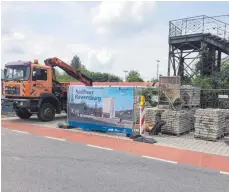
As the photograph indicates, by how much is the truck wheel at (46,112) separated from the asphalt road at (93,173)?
5.76 m

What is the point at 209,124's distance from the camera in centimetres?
936

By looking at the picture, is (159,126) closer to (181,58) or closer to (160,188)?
(160,188)

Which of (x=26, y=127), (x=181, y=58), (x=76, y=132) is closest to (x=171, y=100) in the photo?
(x=76, y=132)

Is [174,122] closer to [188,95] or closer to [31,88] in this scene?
[188,95]

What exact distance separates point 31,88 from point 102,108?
4350mm

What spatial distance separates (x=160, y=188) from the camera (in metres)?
4.79

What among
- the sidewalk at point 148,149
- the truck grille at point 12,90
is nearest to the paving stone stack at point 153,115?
the sidewalk at point 148,149

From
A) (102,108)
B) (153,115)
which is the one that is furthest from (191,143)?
(102,108)

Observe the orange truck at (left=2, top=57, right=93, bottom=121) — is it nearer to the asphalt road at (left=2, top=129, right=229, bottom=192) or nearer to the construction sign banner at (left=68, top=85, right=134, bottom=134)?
the construction sign banner at (left=68, top=85, right=134, bottom=134)

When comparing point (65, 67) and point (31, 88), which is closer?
point (31, 88)

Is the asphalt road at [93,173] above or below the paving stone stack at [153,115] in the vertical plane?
below

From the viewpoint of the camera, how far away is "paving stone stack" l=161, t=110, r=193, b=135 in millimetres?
10102

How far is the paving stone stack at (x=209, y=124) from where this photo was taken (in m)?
9.25

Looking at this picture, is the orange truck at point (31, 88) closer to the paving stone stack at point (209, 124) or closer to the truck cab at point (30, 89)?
the truck cab at point (30, 89)
